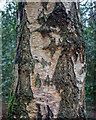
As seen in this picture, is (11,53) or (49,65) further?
(11,53)

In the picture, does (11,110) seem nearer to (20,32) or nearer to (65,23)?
(20,32)

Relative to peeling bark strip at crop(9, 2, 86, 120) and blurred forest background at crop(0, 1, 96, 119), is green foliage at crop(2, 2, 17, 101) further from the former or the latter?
peeling bark strip at crop(9, 2, 86, 120)

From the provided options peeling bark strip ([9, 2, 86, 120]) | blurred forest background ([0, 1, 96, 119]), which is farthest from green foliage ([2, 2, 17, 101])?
peeling bark strip ([9, 2, 86, 120])

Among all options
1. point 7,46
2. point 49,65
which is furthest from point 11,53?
point 49,65

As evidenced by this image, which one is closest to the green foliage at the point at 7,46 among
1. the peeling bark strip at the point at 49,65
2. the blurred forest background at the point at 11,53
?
the blurred forest background at the point at 11,53

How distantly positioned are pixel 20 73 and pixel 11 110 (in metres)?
0.20

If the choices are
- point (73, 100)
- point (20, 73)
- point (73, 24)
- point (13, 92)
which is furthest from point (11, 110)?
point (73, 24)

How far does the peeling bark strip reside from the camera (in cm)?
72

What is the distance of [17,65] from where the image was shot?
0.79 m

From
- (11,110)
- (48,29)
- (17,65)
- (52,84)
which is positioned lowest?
(11,110)

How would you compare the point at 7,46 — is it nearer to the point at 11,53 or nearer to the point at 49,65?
the point at 11,53

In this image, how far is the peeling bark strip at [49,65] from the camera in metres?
0.72

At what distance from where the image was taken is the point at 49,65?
2.43 feet

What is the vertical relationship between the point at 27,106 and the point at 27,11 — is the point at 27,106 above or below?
below
